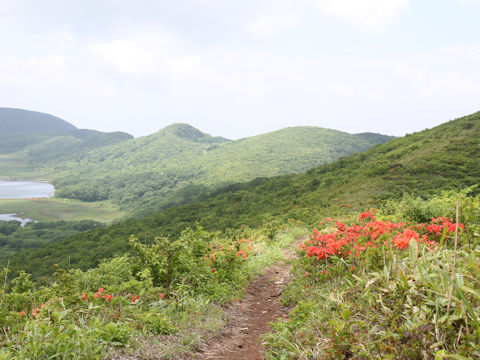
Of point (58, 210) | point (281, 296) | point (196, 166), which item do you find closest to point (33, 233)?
point (58, 210)

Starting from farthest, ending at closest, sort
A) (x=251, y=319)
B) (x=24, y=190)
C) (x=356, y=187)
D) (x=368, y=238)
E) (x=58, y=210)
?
1. (x=24, y=190)
2. (x=58, y=210)
3. (x=356, y=187)
4. (x=251, y=319)
5. (x=368, y=238)

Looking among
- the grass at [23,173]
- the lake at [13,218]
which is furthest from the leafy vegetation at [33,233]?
the grass at [23,173]

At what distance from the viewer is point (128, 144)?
19788 centimetres

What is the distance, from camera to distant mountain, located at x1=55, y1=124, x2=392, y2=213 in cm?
10275

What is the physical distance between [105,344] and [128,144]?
208m

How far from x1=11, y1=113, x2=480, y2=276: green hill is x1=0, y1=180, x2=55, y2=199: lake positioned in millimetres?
98332

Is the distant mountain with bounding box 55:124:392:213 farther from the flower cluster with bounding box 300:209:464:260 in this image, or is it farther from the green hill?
the flower cluster with bounding box 300:209:464:260

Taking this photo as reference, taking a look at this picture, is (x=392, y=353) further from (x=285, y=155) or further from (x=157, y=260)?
(x=285, y=155)

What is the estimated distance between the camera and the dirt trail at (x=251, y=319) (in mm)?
3603

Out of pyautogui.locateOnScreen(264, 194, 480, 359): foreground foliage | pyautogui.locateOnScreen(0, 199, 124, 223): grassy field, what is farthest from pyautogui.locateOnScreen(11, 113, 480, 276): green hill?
pyautogui.locateOnScreen(0, 199, 124, 223): grassy field

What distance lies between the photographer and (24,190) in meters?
143

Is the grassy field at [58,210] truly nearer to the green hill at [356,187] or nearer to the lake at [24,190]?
the lake at [24,190]

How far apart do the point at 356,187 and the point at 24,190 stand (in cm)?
15979

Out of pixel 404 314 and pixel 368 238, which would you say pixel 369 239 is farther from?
pixel 404 314
